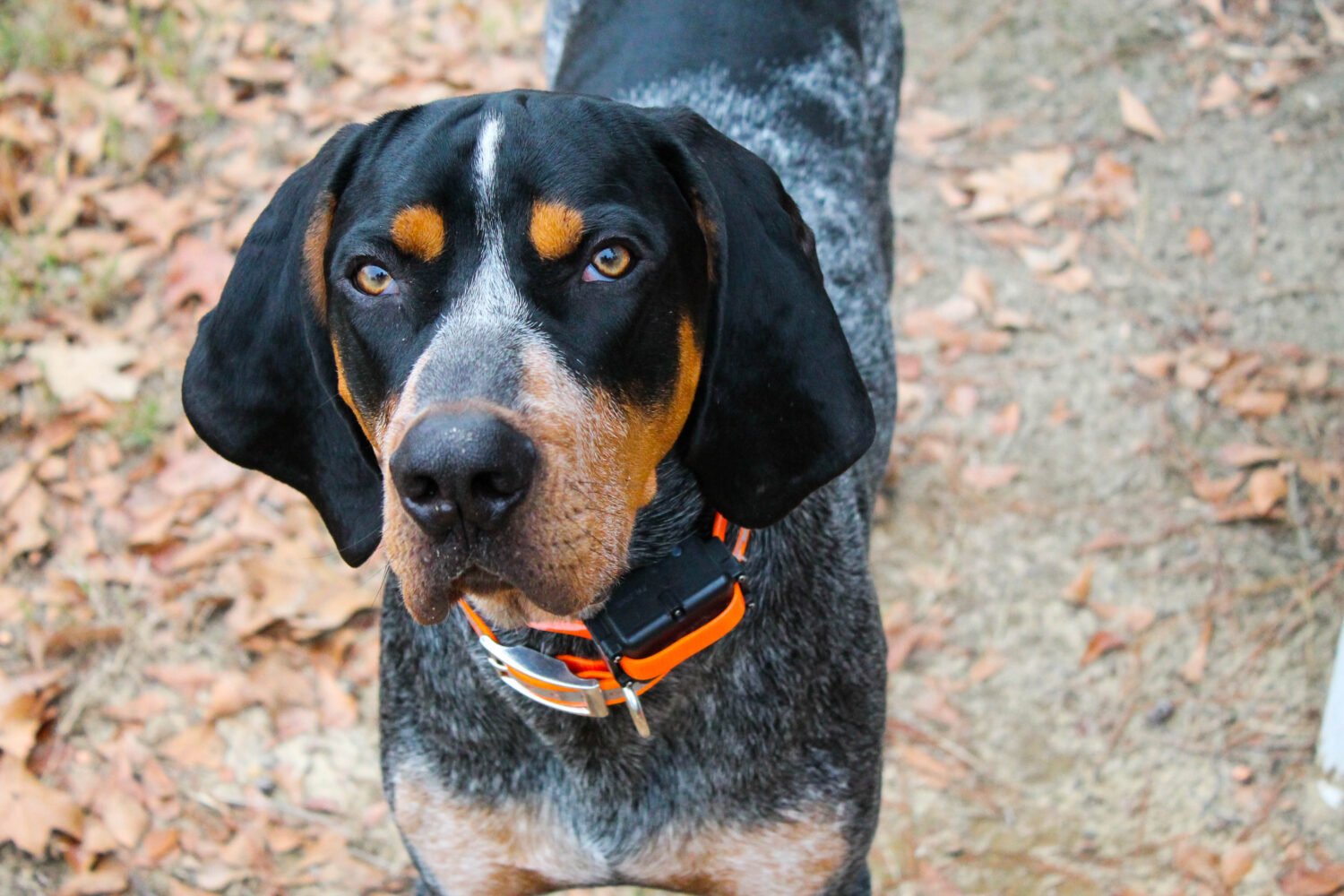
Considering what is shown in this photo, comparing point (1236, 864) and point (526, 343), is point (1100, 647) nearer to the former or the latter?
point (1236, 864)

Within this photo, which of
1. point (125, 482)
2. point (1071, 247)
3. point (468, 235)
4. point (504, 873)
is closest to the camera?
point (468, 235)

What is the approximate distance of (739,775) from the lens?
9.98 ft

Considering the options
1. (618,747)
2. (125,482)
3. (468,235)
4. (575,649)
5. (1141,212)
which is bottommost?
(1141,212)

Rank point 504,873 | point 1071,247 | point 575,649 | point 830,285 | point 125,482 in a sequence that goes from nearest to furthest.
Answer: point 575,649 → point 504,873 → point 830,285 → point 125,482 → point 1071,247

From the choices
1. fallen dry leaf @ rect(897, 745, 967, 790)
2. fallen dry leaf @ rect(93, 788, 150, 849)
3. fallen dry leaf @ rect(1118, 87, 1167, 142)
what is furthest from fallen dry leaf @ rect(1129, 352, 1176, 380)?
fallen dry leaf @ rect(93, 788, 150, 849)

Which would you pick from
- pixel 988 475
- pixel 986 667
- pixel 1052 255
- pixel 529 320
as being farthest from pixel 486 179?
pixel 1052 255

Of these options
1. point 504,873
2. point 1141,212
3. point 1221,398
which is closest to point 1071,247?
point 1141,212

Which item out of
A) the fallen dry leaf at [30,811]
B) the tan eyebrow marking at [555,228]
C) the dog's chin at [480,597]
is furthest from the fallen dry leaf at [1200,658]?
the fallen dry leaf at [30,811]

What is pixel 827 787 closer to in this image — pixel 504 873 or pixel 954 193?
pixel 504 873

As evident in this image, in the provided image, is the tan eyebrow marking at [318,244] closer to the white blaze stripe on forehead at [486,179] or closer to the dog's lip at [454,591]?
the white blaze stripe on forehead at [486,179]

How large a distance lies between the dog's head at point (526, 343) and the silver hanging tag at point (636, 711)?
303 mm

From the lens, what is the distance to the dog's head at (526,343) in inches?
92.9

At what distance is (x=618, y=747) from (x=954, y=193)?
4.22m

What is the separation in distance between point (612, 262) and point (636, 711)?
96cm
